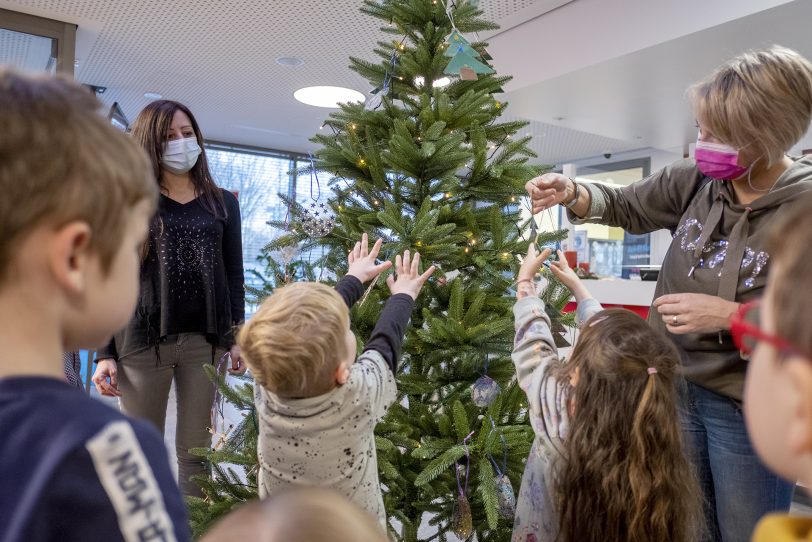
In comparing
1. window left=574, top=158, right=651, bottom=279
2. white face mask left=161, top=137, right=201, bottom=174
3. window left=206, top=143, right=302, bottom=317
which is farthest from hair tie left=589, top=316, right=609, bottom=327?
window left=206, top=143, right=302, bottom=317

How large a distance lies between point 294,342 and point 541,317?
0.64m

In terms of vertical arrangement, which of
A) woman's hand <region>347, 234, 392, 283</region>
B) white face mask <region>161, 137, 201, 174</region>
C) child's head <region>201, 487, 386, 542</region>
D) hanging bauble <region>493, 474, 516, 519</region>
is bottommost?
hanging bauble <region>493, 474, 516, 519</region>

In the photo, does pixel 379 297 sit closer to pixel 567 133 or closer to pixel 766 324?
pixel 766 324

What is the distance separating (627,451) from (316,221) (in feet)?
3.76

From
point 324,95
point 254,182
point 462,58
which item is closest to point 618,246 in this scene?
point 324,95

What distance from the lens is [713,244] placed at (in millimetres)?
1344

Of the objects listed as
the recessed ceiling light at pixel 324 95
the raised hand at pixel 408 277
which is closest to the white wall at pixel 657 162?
the recessed ceiling light at pixel 324 95

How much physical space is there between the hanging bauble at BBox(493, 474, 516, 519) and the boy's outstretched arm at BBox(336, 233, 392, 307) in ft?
2.11

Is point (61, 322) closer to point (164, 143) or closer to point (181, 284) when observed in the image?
point (181, 284)

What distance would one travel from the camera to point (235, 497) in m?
1.75

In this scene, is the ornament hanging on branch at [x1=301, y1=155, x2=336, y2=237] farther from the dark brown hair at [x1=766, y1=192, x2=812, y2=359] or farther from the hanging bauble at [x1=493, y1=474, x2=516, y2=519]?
the dark brown hair at [x1=766, y1=192, x2=812, y2=359]

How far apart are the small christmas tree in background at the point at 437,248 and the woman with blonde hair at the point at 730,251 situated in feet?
1.53

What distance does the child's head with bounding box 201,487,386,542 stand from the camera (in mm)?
526

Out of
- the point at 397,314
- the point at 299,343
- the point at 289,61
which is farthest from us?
the point at 289,61
